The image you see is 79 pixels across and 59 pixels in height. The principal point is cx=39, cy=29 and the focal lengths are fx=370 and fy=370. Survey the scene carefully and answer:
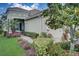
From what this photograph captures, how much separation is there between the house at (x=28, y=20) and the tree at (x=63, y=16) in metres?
0.08

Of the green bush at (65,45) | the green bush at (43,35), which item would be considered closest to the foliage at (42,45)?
the green bush at (43,35)

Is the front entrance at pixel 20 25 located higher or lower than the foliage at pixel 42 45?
higher

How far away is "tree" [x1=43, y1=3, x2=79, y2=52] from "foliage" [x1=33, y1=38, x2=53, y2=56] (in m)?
0.21

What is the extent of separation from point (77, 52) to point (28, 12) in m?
0.87

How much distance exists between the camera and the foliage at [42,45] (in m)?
5.01

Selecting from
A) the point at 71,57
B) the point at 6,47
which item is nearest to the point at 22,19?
the point at 6,47

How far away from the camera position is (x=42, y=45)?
5020mm

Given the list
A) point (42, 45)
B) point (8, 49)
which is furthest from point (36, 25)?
point (8, 49)

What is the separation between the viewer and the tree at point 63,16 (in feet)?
16.5

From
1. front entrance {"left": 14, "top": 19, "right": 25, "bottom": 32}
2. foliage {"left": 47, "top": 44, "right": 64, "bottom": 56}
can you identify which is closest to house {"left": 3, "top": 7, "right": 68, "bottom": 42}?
front entrance {"left": 14, "top": 19, "right": 25, "bottom": 32}

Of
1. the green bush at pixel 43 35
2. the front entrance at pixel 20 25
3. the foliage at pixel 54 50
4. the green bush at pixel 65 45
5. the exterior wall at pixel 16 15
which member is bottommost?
the foliage at pixel 54 50

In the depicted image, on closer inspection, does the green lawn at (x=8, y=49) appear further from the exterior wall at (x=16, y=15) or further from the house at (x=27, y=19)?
the exterior wall at (x=16, y=15)

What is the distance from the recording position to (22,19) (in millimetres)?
5090

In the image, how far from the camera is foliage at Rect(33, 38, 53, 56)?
16.4ft
